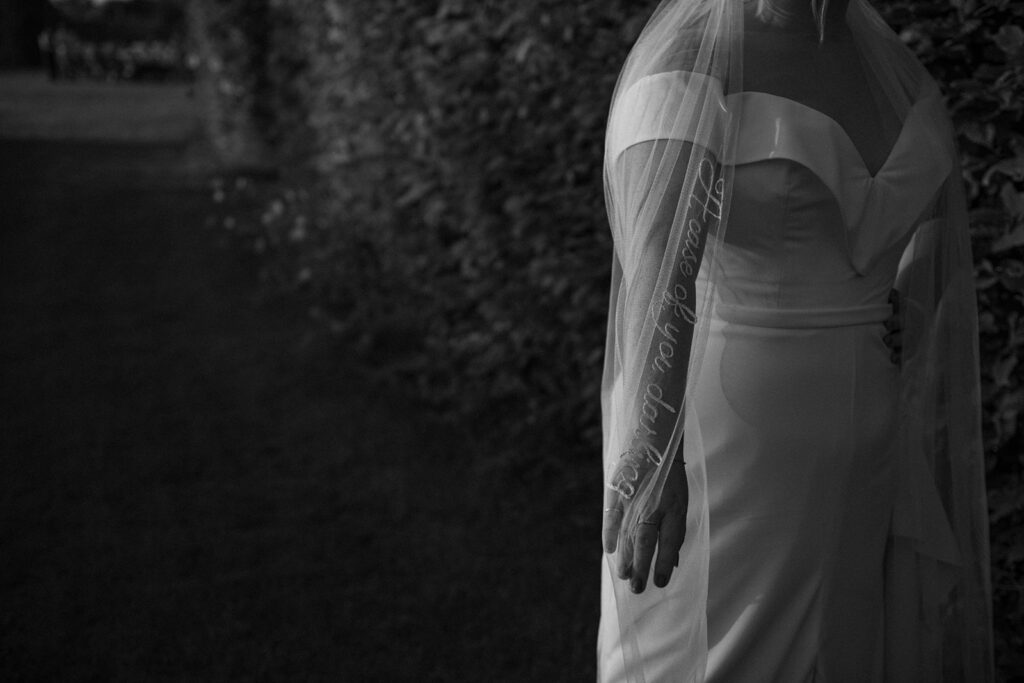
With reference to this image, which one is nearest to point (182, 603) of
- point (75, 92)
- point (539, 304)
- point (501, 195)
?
point (539, 304)

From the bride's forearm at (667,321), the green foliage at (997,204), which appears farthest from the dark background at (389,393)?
the bride's forearm at (667,321)

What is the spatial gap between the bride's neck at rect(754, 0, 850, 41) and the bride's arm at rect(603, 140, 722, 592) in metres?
0.35

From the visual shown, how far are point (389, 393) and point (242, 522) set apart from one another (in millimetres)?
1673

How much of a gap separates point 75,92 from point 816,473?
32.1m

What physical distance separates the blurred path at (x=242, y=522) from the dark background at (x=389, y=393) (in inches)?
0.6

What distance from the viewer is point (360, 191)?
7141 millimetres

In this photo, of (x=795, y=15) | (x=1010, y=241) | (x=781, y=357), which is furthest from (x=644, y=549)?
(x=1010, y=241)

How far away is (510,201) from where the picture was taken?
485cm

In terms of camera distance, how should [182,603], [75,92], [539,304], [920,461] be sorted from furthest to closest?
[75,92]
[539,304]
[182,603]
[920,461]

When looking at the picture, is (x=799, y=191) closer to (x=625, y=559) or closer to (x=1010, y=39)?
(x=625, y=559)

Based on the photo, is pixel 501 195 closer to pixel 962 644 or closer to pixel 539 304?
pixel 539 304

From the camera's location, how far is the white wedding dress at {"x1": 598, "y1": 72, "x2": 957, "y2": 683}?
195 cm

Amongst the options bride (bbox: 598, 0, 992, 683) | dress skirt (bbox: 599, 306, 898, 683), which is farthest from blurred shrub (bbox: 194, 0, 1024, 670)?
dress skirt (bbox: 599, 306, 898, 683)

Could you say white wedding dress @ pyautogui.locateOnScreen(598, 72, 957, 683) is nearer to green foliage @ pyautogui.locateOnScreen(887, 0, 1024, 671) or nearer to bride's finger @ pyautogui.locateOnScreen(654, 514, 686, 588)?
bride's finger @ pyautogui.locateOnScreen(654, 514, 686, 588)
